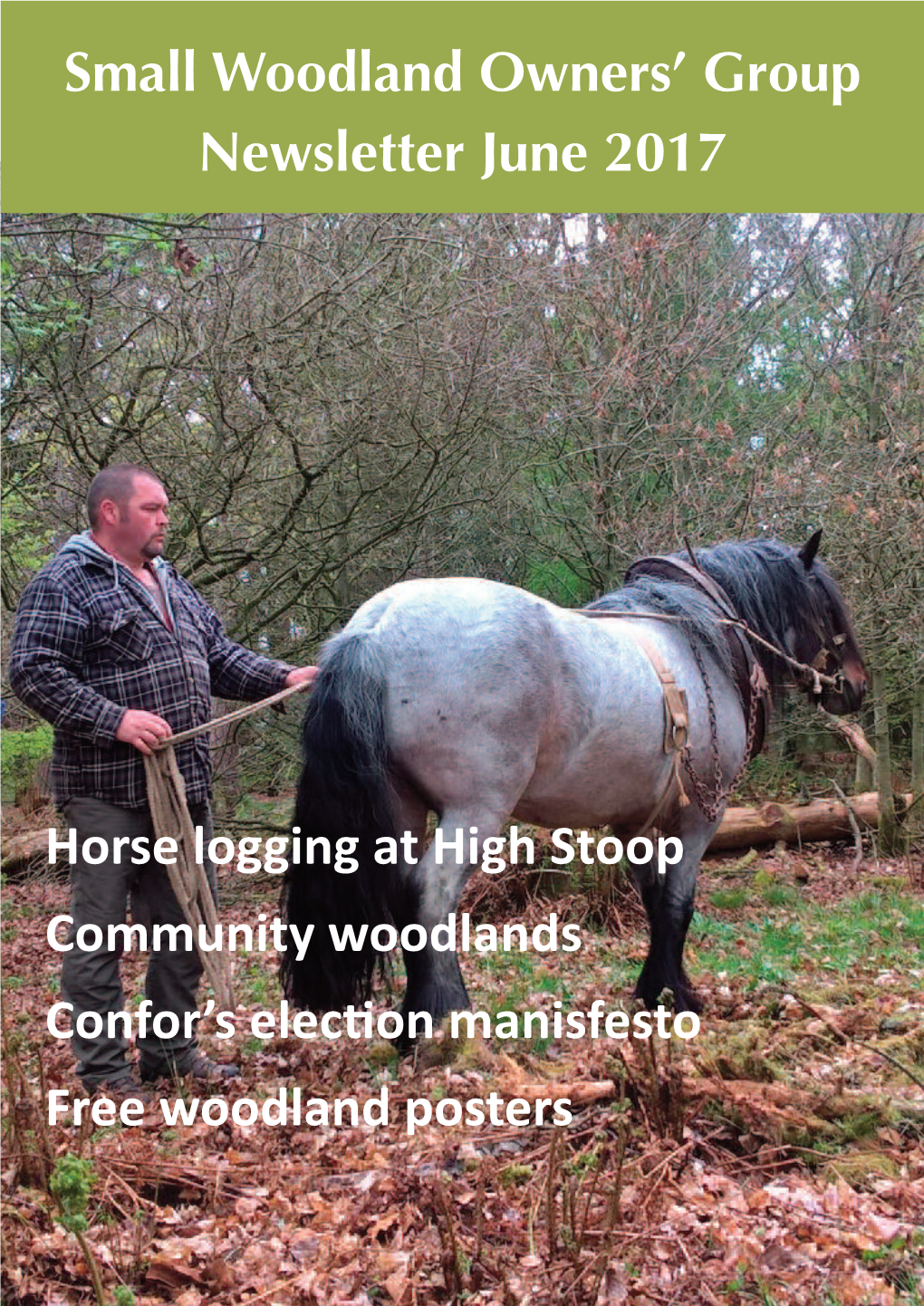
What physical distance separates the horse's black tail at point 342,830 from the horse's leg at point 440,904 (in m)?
0.12

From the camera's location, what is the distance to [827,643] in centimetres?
571

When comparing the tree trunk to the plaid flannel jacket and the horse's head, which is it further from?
the plaid flannel jacket

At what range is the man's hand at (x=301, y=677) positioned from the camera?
14.1 ft

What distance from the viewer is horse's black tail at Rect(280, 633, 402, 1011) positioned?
156 inches

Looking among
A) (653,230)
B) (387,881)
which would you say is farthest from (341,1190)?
(653,230)

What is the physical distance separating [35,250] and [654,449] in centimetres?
516

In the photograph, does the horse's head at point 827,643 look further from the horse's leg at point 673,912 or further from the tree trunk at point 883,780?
the tree trunk at point 883,780

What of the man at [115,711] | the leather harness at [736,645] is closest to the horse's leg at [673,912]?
the leather harness at [736,645]

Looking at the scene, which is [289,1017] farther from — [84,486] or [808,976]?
[84,486]

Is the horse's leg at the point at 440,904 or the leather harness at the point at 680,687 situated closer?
the horse's leg at the point at 440,904

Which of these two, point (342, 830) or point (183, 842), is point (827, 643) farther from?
point (183, 842)

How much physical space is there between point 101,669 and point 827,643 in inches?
144

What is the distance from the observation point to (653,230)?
31.3ft

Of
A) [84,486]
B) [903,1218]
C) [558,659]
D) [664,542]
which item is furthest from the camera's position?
[664,542]
